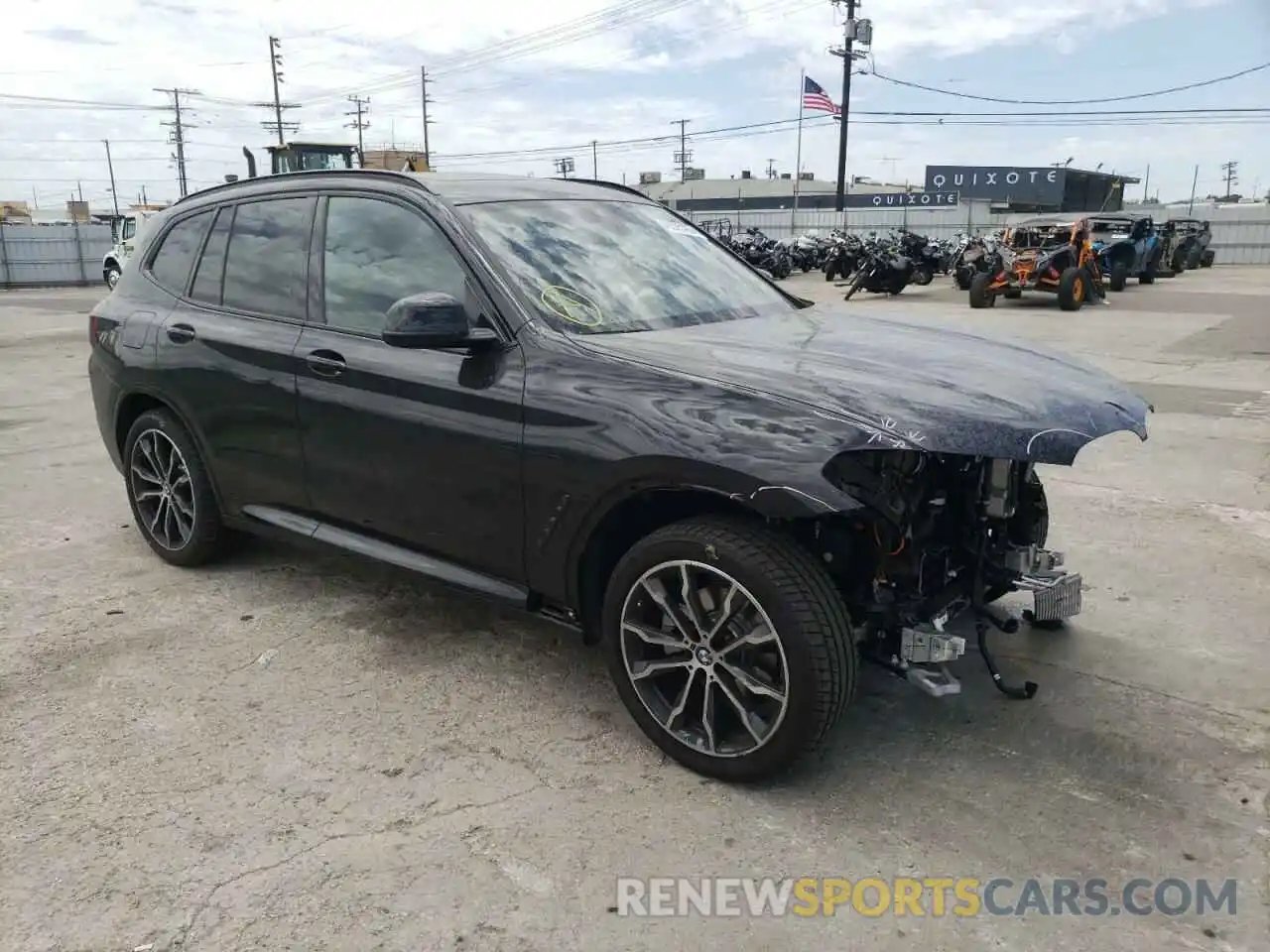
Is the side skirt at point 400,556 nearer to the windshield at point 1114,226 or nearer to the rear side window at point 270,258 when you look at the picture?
the rear side window at point 270,258

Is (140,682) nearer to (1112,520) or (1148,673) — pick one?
(1148,673)

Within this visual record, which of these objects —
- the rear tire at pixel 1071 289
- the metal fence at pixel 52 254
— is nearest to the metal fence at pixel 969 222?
the rear tire at pixel 1071 289

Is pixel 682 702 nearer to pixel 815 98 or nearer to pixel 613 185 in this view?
pixel 613 185

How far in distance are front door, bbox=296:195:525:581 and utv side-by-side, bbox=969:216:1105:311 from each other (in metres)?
16.2

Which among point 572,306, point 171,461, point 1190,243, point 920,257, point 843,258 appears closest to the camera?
point 572,306

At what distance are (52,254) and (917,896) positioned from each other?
3399cm

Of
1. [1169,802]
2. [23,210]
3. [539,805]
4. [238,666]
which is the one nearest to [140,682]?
[238,666]

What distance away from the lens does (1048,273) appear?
17.7 meters

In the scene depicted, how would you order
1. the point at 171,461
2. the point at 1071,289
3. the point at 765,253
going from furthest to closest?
the point at 765,253
the point at 1071,289
the point at 171,461

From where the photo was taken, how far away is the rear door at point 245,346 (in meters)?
3.80

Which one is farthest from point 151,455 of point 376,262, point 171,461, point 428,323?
point 428,323

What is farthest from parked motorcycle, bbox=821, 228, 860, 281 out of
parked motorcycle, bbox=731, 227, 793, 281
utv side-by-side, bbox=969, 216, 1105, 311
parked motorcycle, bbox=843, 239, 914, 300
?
utv side-by-side, bbox=969, 216, 1105, 311

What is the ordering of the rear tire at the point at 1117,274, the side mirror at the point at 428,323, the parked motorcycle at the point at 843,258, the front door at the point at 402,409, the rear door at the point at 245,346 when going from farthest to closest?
the parked motorcycle at the point at 843,258
the rear tire at the point at 1117,274
the rear door at the point at 245,346
the front door at the point at 402,409
the side mirror at the point at 428,323

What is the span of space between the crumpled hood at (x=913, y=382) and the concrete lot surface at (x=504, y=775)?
3.41 ft
